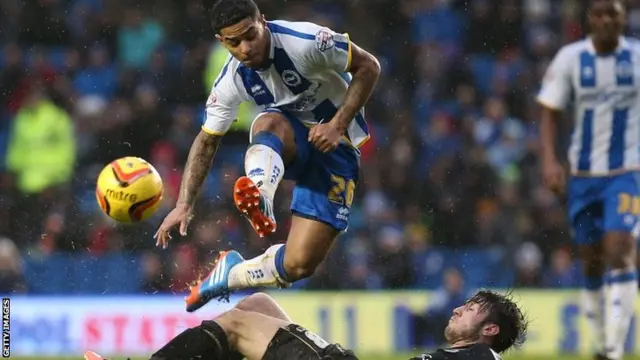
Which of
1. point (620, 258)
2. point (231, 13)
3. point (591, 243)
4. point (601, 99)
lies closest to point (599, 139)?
point (601, 99)

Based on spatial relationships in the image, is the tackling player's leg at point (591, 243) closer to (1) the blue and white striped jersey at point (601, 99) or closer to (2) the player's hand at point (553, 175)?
(1) the blue and white striped jersey at point (601, 99)

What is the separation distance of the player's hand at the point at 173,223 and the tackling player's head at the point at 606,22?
10.8 ft

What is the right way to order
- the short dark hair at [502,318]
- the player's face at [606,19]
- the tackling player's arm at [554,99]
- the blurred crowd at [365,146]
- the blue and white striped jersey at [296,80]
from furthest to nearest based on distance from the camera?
the blurred crowd at [365,146]
the tackling player's arm at [554,99]
the player's face at [606,19]
the blue and white striped jersey at [296,80]
the short dark hair at [502,318]

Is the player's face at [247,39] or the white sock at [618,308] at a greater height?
the player's face at [247,39]

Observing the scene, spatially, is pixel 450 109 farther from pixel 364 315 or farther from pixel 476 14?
pixel 364 315

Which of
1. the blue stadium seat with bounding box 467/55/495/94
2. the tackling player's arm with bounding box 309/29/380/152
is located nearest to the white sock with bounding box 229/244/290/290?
the tackling player's arm with bounding box 309/29/380/152

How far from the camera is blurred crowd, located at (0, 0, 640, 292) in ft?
42.4

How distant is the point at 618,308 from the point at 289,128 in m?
2.65

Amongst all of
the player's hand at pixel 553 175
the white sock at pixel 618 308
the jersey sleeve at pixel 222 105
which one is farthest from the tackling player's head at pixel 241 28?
the white sock at pixel 618 308

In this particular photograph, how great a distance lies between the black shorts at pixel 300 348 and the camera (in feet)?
18.9

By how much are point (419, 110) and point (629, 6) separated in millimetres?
3189

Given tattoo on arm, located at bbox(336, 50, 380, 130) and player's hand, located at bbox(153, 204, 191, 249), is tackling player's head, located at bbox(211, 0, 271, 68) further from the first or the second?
player's hand, located at bbox(153, 204, 191, 249)

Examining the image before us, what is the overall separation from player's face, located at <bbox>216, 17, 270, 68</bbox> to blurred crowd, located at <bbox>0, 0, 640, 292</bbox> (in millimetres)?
5672

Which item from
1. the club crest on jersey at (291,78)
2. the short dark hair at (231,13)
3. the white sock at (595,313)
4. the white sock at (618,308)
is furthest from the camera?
the white sock at (595,313)
